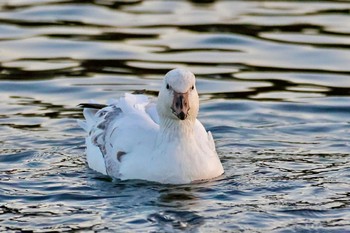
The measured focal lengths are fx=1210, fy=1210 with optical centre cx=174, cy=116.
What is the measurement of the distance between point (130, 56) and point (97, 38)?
127cm

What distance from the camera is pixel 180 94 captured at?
11922mm

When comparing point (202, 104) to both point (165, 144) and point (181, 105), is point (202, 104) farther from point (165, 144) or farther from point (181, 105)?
point (181, 105)

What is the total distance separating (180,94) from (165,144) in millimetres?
743

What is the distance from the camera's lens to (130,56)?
18.5m

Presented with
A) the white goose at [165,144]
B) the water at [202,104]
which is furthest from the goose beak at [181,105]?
the water at [202,104]

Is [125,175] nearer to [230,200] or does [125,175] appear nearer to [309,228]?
[230,200]

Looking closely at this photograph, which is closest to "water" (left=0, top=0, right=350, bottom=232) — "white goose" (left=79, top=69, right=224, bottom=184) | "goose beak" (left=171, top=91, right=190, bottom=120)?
"white goose" (left=79, top=69, right=224, bottom=184)

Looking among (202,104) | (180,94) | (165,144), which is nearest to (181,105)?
(180,94)

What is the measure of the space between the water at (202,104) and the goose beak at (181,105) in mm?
788

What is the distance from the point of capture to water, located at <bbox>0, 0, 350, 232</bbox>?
11.4 meters

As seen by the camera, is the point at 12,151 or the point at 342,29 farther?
the point at 342,29

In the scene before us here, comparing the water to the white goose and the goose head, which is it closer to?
the white goose

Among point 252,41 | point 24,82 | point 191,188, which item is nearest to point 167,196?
point 191,188

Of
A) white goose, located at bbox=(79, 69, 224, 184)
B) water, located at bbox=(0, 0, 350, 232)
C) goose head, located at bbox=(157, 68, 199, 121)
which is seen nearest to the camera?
water, located at bbox=(0, 0, 350, 232)
